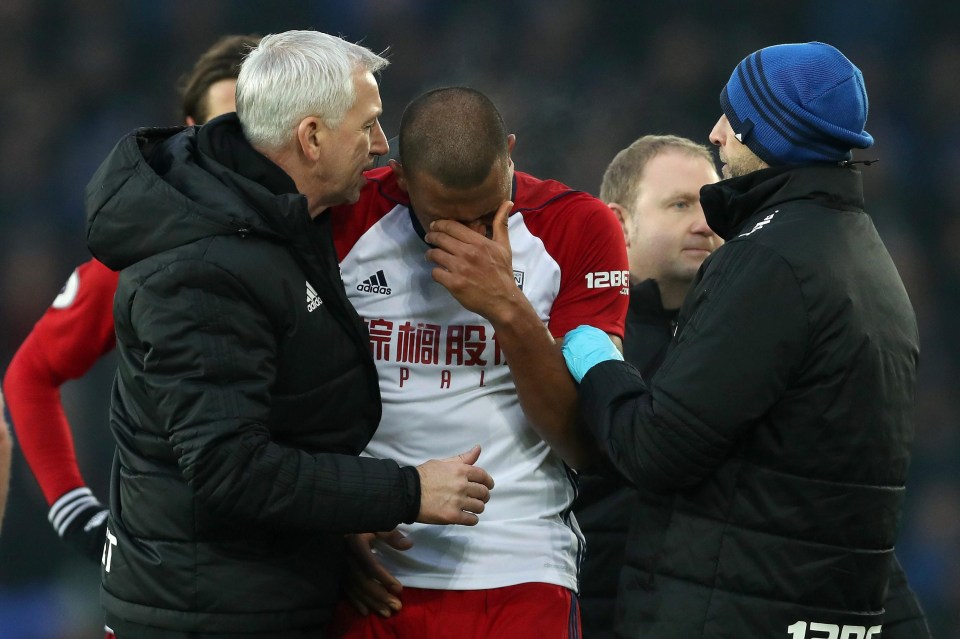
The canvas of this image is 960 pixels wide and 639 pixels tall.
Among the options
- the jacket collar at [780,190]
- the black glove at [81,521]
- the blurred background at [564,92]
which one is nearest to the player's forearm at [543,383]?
the jacket collar at [780,190]

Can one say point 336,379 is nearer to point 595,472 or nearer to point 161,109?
point 595,472

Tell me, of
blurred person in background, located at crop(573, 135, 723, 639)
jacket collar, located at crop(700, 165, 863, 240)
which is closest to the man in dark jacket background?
jacket collar, located at crop(700, 165, 863, 240)

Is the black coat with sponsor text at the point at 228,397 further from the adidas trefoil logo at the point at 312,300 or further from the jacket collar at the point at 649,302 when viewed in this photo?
the jacket collar at the point at 649,302

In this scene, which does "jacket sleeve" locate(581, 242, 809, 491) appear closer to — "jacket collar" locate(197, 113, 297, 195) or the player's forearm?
the player's forearm

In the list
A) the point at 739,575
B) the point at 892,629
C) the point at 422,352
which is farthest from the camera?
the point at 892,629

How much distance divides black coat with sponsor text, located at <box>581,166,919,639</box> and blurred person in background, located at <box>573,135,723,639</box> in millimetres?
770

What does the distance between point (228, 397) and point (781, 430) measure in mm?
1031

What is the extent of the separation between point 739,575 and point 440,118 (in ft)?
3.48

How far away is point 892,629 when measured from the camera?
2781mm

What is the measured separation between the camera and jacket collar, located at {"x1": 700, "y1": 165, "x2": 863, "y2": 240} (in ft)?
7.77

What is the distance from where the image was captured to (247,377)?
2125 mm

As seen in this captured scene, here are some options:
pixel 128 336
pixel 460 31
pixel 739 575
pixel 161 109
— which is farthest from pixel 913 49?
pixel 128 336

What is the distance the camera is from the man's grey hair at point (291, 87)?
2.37 meters

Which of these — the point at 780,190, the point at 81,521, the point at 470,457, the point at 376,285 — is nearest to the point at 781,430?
the point at 780,190
